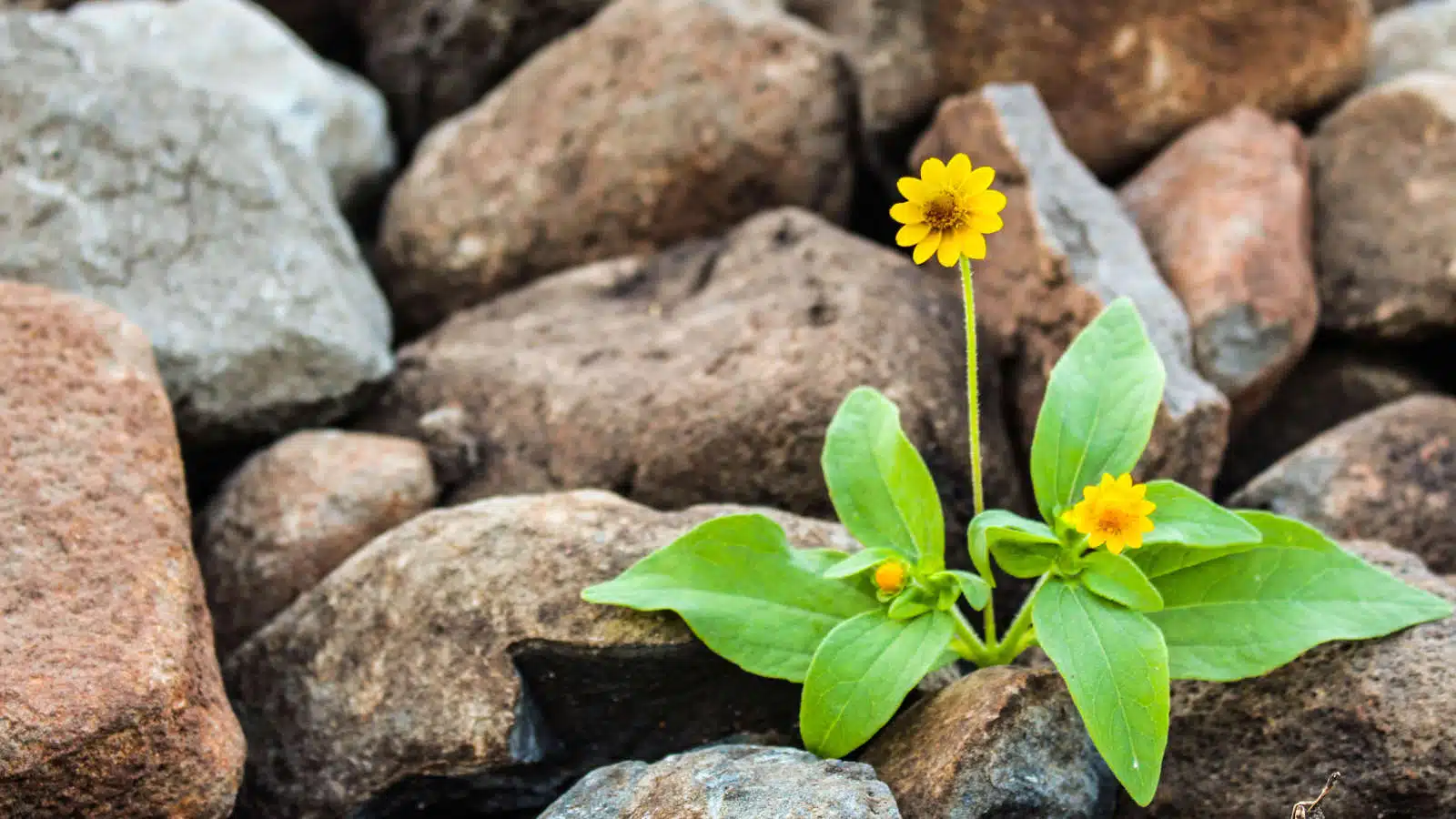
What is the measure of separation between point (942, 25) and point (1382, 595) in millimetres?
1899

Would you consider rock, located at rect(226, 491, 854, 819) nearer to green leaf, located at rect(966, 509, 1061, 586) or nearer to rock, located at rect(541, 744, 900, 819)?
rock, located at rect(541, 744, 900, 819)

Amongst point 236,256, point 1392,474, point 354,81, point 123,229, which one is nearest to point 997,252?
point 1392,474

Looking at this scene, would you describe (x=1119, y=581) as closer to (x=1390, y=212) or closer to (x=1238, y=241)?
(x=1238, y=241)

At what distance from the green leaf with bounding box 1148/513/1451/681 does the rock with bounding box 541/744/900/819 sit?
607mm

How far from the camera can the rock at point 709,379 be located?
264 centimetres

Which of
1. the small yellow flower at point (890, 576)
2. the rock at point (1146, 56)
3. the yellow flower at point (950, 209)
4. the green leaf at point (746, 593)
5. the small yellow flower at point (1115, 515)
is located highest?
the yellow flower at point (950, 209)

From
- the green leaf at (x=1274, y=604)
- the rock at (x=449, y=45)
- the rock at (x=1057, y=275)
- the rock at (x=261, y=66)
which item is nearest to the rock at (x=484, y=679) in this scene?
the green leaf at (x=1274, y=604)

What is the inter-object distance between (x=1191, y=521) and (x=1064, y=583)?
234 millimetres

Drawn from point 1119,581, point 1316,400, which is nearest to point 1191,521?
point 1119,581

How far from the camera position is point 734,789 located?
1.85 meters

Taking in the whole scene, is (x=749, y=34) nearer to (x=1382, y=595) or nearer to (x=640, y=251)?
(x=640, y=251)

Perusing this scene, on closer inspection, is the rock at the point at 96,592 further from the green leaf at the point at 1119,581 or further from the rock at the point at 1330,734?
the rock at the point at 1330,734

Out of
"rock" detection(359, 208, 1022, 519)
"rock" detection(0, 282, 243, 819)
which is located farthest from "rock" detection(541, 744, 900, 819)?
"rock" detection(359, 208, 1022, 519)

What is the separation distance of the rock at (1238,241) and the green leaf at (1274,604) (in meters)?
0.85
